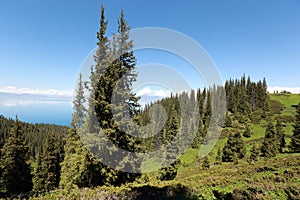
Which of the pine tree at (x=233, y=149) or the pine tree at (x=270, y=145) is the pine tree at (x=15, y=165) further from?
the pine tree at (x=270, y=145)

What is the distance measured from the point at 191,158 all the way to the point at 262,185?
46965 mm

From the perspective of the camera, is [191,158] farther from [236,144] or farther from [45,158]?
[45,158]

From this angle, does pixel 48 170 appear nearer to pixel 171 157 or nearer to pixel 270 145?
pixel 171 157

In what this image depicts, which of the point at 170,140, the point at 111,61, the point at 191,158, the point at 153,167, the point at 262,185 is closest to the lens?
the point at 262,185

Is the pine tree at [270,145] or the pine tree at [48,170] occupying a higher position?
the pine tree at [270,145]

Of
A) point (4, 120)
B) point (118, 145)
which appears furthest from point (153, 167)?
point (4, 120)

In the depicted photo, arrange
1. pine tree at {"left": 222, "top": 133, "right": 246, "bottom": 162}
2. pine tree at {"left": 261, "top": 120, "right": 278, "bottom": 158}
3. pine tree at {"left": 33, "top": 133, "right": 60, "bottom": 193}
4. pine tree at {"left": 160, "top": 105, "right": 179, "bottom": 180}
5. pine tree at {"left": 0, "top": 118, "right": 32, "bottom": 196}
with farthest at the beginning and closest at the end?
pine tree at {"left": 222, "top": 133, "right": 246, "bottom": 162} < pine tree at {"left": 261, "top": 120, "right": 278, "bottom": 158} < pine tree at {"left": 33, "top": 133, "right": 60, "bottom": 193} < pine tree at {"left": 0, "top": 118, "right": 32, "bottom": 196} < pine tree at {"left": 160, "top": 105, "right": 179, "bottom": 180}

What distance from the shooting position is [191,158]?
55.0 m

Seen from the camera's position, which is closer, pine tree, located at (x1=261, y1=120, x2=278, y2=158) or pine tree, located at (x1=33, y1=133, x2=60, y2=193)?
pine tree, located at (x1=33, y1=133, x2=60, y2=193)

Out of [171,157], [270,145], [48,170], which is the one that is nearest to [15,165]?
[48,170]

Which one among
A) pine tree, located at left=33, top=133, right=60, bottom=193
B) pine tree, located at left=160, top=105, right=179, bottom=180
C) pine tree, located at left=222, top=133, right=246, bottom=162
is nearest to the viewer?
pine tree, located at left=160, top=105, right=179, bottom=180

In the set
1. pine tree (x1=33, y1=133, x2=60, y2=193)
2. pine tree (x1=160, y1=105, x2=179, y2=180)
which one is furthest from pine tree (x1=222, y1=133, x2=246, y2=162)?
pine tree (x1=33, y1=133, x2=60, y2=193)

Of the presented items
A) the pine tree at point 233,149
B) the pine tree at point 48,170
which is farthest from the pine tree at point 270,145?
the pine tree at point 48,170

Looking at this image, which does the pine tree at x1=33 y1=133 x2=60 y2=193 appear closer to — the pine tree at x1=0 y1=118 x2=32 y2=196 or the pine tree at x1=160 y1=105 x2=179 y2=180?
the pine tree at x1=0 y1=118 x2=32 y2=196
